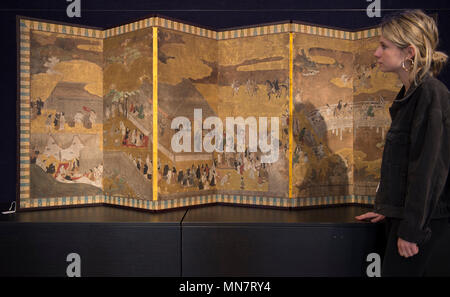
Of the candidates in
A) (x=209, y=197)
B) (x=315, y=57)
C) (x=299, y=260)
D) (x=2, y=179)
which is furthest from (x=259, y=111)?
(x=2, y=179)

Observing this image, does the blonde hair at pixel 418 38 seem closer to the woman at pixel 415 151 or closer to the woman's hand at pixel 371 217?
the woman at pixel 415 151

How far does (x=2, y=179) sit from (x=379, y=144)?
2305 millimetres

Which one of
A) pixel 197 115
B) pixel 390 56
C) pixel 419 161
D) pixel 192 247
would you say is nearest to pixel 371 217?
pixel 419 161

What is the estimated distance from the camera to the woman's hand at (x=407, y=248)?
4.82 feet

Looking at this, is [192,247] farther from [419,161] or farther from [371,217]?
[419,161]

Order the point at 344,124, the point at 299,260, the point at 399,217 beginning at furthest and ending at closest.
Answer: the point at 344,124 < the point at 299,260 < the point at 399,217

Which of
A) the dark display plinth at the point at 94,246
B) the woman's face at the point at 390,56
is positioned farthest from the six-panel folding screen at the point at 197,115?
the woman's face at the point at 390,56

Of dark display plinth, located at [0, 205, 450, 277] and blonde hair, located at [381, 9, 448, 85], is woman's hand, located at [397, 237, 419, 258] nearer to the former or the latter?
dark display plinth, located at [0, 205, 450, 277]

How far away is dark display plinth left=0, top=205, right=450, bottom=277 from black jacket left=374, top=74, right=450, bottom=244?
14.3 inches

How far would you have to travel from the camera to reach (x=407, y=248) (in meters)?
1.48

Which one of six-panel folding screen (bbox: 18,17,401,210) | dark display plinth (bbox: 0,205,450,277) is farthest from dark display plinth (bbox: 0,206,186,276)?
six-panel folding screen (bbox: 18,17,401,210)

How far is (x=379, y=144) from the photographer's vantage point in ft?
7.34

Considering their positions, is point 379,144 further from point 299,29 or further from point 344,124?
point 299,29

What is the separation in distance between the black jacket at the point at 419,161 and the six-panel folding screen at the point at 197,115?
0.66 m
